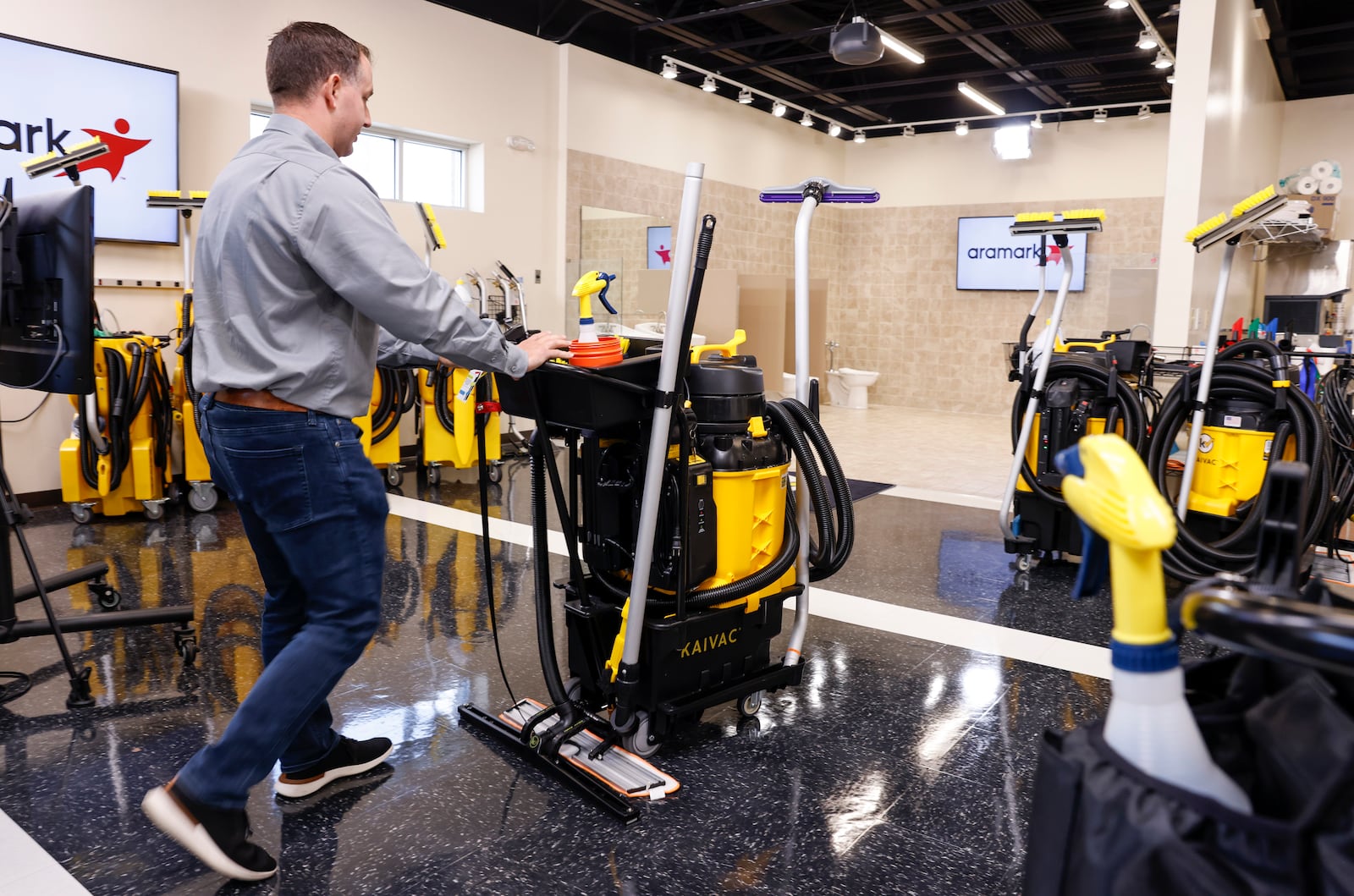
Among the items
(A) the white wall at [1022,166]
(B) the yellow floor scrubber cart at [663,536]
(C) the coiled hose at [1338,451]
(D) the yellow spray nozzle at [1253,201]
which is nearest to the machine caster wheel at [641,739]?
(B) the yellow floor scrubber cart at [663,536]

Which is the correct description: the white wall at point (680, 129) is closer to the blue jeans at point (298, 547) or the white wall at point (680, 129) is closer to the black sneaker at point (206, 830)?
the blue jeans at point (298, 547)

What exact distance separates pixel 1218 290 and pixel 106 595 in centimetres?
435

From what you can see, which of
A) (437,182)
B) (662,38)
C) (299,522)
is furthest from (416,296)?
(662,38)

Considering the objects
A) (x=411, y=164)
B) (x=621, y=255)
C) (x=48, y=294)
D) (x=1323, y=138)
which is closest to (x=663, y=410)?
(x=48, y=294)

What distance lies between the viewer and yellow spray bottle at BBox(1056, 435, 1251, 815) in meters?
0.69

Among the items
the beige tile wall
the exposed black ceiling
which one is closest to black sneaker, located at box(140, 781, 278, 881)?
the exposed black ceiling

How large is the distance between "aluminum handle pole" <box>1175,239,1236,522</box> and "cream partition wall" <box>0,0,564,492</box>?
16.8 ft

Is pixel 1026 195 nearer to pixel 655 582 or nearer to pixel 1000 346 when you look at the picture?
pixel 1000 346

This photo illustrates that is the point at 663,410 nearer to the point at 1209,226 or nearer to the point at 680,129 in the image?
the point at 1209,226

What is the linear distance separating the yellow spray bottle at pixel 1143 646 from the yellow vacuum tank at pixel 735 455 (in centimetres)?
153

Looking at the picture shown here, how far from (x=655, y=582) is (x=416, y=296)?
3.01 ft

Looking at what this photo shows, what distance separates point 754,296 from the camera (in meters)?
9.94

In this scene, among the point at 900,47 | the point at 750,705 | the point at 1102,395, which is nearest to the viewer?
the point at 750,705

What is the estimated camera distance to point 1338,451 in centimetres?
409
